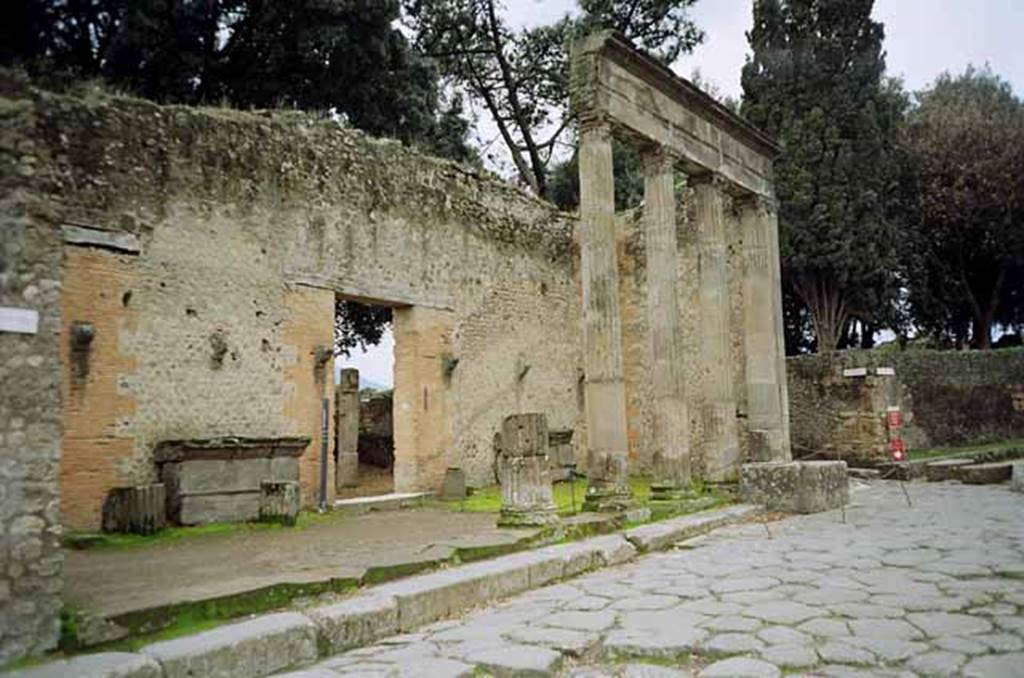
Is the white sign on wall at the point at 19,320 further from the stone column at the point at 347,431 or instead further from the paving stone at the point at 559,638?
the stone column at the point at 347,431

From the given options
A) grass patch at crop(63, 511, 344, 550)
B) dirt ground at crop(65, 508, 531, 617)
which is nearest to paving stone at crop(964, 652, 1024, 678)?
dirt ground at crop(65, 508, 531, 617)

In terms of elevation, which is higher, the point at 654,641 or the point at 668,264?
the point at 668,264

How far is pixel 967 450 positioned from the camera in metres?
16.9

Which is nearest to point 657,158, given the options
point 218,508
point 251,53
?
point 218,508

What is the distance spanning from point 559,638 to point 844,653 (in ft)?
4.58

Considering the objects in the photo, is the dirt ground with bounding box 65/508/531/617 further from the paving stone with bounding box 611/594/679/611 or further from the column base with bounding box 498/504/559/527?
the paving stone with bounding box 611/594/679/611

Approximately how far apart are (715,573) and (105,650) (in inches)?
162

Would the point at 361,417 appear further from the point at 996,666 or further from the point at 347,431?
the point at 996,666

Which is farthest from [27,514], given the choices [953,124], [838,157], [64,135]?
[953,124]

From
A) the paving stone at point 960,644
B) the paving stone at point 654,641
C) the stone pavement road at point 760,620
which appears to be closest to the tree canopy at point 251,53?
the stone pavement road at point 760,620

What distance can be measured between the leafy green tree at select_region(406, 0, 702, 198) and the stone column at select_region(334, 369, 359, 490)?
12.4m

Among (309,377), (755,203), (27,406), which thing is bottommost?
(27,406)

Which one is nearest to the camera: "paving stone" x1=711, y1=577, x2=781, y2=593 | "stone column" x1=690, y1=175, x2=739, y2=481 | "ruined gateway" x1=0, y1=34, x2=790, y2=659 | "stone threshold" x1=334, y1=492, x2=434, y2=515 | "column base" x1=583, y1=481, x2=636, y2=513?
"paving stone" x1=711, y1=577, x2=781, y2=593

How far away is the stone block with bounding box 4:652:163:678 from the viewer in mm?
3420
